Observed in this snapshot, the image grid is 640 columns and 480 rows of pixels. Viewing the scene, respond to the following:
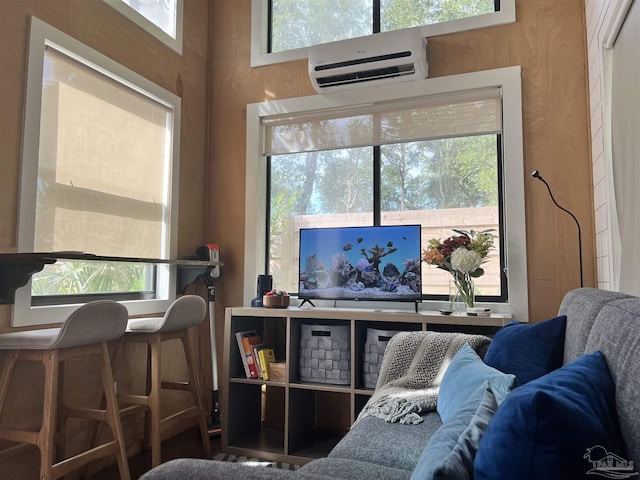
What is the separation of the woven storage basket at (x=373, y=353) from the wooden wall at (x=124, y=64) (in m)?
1.34

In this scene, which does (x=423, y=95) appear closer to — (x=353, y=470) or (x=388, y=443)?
(x=388, y=443)

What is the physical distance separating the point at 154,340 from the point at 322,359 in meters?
0.97

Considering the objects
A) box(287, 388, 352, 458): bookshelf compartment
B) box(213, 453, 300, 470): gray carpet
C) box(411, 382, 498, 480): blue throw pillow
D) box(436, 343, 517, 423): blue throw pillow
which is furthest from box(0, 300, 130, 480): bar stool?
box(411, 382, 498, 480): blue throw pillow

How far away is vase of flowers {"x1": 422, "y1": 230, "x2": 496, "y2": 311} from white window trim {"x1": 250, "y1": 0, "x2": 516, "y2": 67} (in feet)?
4.44

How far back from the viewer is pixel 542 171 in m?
2.93

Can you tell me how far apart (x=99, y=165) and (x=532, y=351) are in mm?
2459

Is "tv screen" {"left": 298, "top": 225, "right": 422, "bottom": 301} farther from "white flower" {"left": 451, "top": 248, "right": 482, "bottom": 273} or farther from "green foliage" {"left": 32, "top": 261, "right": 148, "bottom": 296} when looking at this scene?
"green foliage" {"left": 32, "top": 261, "right": 148, "bottom": 296}

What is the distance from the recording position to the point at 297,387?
2.91 metres

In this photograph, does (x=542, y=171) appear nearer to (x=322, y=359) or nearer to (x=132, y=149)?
(x=322, y=359)

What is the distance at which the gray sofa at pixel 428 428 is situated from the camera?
875 mm

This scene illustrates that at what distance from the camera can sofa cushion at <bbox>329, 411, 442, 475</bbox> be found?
59.4 inches

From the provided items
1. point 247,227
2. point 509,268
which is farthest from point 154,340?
point 509,268

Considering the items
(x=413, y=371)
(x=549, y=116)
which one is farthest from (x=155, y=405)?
(x=549, y=116)

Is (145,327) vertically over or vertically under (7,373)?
over
